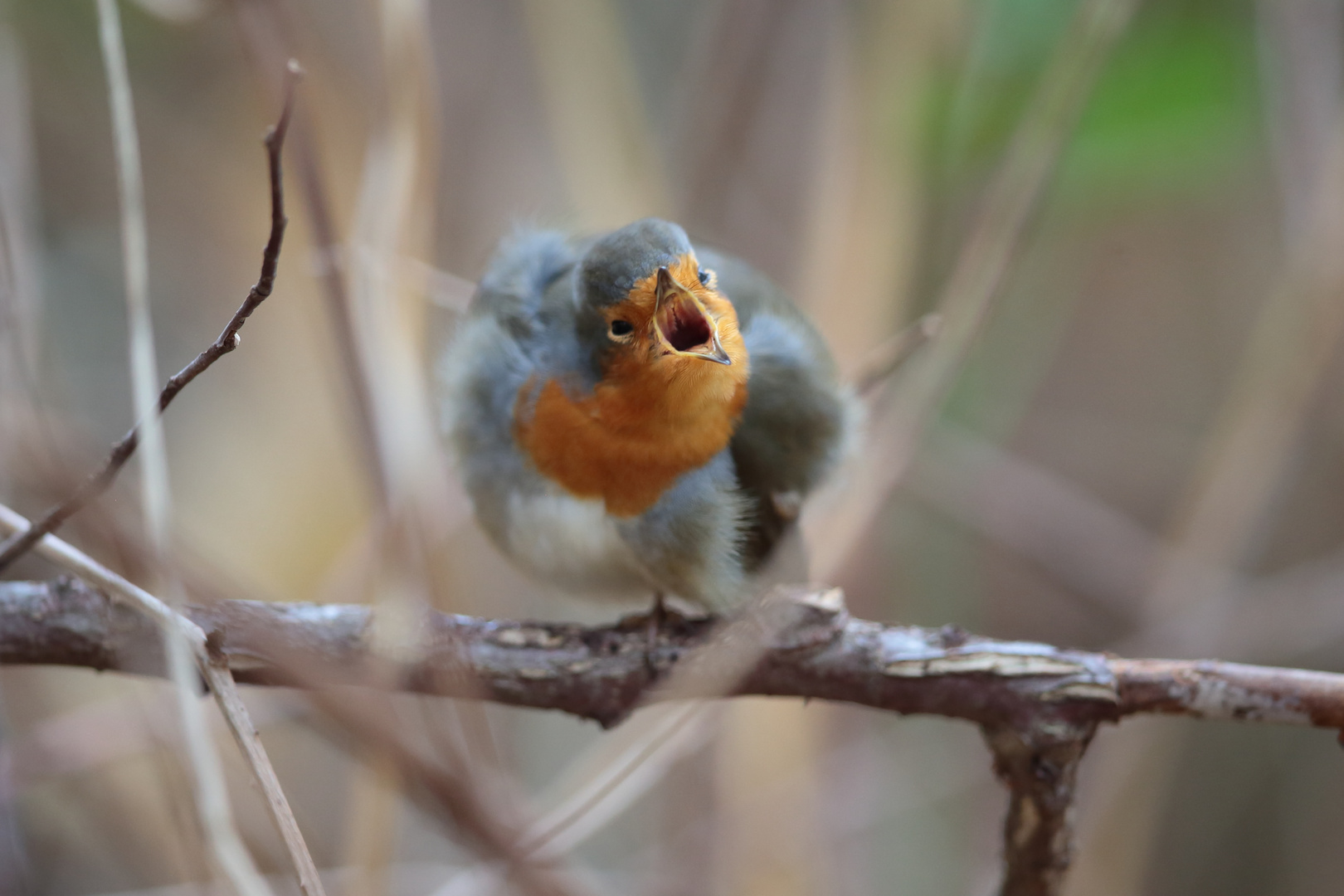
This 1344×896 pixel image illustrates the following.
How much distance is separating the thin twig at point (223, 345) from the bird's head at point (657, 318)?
63 cm

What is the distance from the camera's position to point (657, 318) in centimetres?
142

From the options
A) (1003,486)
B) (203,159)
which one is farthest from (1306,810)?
(203,159)

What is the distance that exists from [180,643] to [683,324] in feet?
2.48

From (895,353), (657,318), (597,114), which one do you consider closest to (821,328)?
(895,353)

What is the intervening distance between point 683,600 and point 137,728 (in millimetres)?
1070

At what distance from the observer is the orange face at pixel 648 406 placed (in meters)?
1.44

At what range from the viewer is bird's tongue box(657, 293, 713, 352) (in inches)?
55.8

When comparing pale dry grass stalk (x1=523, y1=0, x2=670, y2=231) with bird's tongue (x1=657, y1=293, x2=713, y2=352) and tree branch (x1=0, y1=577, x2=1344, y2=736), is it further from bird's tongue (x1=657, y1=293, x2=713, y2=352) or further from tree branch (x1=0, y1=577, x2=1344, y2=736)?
tree branch (x1=0, y1=577, x2=1344, y2=736)

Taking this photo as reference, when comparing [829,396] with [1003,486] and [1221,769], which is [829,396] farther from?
[1221,769]

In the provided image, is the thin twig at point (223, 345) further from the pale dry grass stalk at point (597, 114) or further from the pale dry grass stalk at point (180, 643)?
the pale dry grass stalk at point (597, 114)

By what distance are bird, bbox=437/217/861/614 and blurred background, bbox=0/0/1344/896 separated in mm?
147

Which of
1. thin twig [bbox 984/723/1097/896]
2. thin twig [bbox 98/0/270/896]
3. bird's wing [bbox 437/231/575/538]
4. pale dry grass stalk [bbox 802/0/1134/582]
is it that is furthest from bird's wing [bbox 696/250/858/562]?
thin twig [bbox 98/0/270/896]

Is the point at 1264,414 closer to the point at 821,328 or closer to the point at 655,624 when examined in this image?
the point at 821,328

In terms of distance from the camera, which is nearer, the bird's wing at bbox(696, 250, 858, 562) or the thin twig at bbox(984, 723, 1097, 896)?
the thin twig at bbox(984, 723, 1097, 896)
